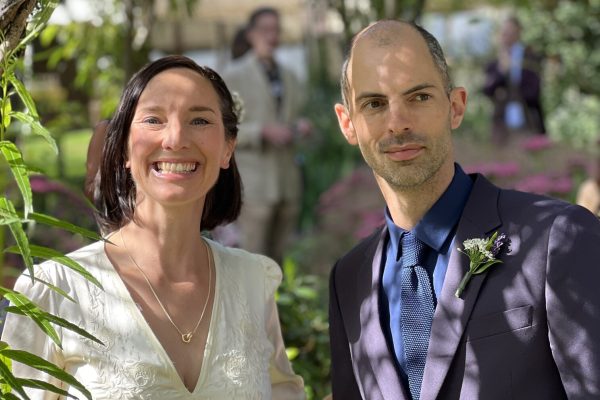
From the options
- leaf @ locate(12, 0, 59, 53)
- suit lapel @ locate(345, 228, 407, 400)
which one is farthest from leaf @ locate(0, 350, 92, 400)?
suit lapel @ locate(345, 228, 407, 400)

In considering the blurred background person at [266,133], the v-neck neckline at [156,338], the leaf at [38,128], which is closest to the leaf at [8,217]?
the leaf at [38,128]

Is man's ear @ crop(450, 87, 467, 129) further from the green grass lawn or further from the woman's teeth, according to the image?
the green grass lawn

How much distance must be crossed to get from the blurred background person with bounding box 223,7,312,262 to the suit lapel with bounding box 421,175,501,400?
4.68 meters

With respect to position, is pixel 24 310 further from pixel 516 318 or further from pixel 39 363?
pixel 516 318

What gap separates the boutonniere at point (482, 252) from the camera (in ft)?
8.77

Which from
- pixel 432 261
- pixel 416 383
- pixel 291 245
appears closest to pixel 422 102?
pixel 432 261

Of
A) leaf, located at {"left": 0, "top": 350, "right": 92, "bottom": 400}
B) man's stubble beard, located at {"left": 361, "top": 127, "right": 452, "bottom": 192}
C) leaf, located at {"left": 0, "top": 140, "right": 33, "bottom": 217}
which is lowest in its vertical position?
leaf, located at {"left": 0, "top": 350, "right": 92, "bottom": 400}

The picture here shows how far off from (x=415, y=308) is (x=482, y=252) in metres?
0.26

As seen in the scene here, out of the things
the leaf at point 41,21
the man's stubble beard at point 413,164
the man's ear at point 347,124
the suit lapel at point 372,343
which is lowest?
the suit lapel at point 372,343

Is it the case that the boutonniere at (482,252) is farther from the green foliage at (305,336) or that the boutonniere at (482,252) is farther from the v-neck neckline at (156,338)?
the green foliage at (305,336)

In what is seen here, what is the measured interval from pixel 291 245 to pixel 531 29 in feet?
20.4

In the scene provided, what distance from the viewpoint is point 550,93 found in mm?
14625

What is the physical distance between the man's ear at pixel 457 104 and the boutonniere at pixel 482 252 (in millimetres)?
412

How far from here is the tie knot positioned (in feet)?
9.36
